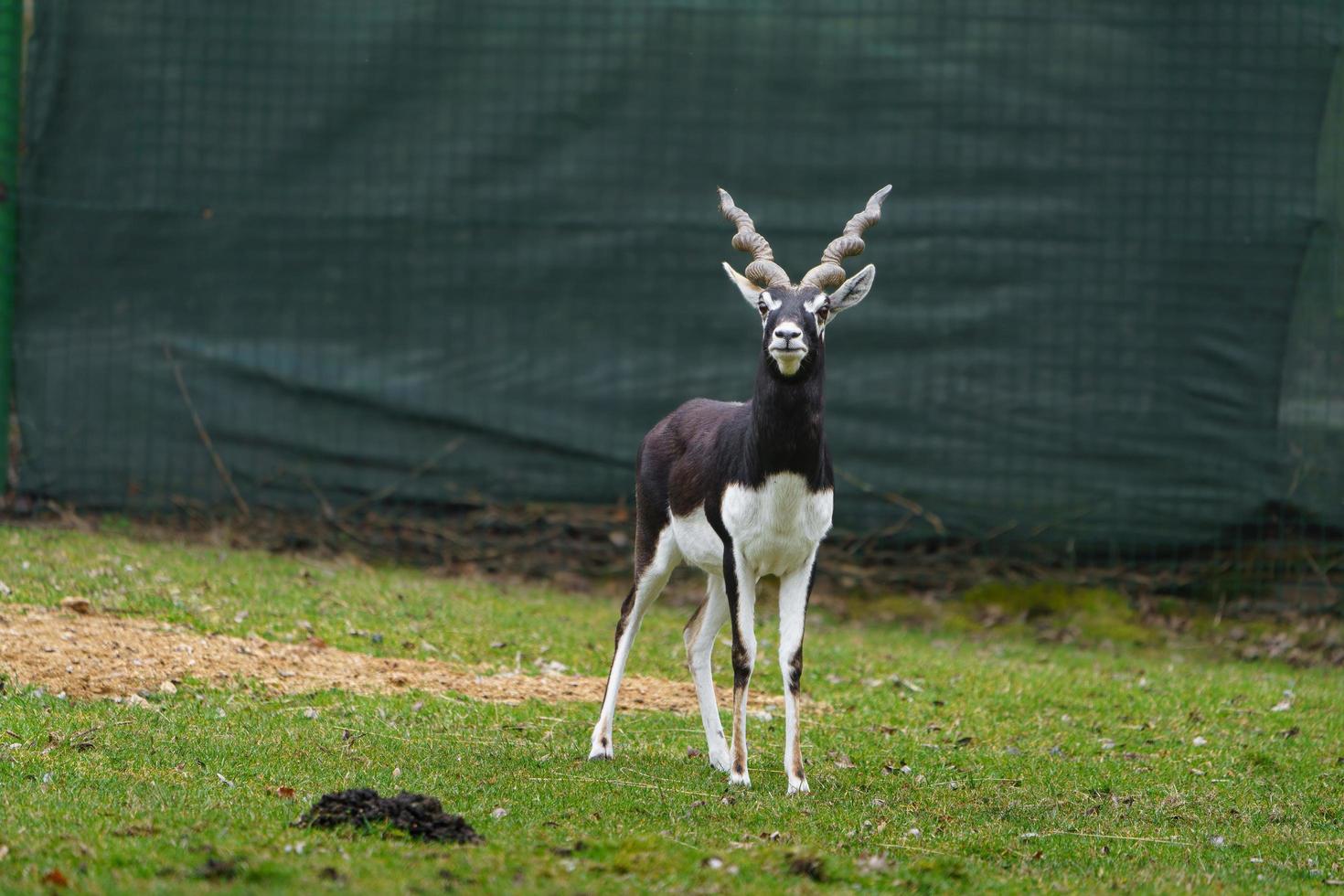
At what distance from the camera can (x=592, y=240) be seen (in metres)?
12.2

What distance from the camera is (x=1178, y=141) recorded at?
1201cm

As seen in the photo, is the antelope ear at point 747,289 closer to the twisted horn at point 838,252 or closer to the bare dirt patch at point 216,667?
the twisted horn at point 838,252

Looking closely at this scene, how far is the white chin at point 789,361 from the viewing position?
6387 millimetres

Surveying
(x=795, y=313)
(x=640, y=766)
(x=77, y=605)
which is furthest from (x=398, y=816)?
(x=77, y=605)

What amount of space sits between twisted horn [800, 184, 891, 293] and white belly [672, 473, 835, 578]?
2.81 feet

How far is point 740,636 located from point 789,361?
128cm

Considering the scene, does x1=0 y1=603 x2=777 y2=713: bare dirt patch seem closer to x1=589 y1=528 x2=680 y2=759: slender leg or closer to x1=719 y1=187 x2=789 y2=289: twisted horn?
x1=589 y1=528 x2=680 y2=759: slender leg

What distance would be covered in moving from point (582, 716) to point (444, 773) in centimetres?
164

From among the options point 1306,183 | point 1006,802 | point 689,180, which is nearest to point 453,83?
point 689,180

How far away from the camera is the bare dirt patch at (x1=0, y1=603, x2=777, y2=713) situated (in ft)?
25.6

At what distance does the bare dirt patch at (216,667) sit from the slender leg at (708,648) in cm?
113

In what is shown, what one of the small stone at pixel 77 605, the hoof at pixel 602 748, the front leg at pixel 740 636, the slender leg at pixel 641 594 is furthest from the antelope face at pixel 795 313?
the small stone at pixel 77 605

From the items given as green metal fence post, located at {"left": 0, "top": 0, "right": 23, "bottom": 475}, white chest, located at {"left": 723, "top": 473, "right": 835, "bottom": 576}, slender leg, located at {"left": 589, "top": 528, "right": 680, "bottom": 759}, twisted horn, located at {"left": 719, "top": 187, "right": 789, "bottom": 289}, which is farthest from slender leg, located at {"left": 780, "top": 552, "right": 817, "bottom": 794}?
green metal fence post, located at {"left": 0, "top": 0, "right": 23, "bottom": 475}

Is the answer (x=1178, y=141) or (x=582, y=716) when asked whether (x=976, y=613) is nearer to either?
(x=1178, y=141)
